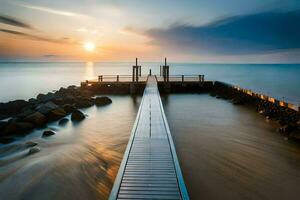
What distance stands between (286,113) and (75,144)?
41.0ft

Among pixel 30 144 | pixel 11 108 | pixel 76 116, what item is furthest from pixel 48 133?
pixel 11 108

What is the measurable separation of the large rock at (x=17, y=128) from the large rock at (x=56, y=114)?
89.7 inches

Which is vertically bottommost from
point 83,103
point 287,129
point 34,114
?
point 287,129

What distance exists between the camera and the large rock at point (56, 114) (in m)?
16.0

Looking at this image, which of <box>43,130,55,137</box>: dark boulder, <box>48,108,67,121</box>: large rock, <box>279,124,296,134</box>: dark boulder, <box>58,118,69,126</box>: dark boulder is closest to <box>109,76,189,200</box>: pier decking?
<box>43,130,55,137</box>: dark boulder

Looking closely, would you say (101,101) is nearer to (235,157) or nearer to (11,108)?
(11,108)

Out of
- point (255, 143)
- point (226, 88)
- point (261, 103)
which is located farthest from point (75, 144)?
point (226, 88)

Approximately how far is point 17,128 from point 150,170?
10252 millimetres

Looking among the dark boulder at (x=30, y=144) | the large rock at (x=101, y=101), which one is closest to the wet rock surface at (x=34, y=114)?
the large rock at (x=101, y=101)

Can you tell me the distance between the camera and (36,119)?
574 inches

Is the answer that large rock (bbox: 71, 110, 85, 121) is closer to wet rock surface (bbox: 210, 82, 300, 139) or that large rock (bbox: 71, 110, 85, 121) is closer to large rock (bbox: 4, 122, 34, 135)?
large rock (bbox: 4, 122, 34, 135)

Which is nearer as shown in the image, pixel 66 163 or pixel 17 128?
pixel 66 163

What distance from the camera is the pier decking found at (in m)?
5.09

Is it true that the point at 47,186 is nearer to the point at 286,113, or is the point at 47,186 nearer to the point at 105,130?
the point at 105,130
